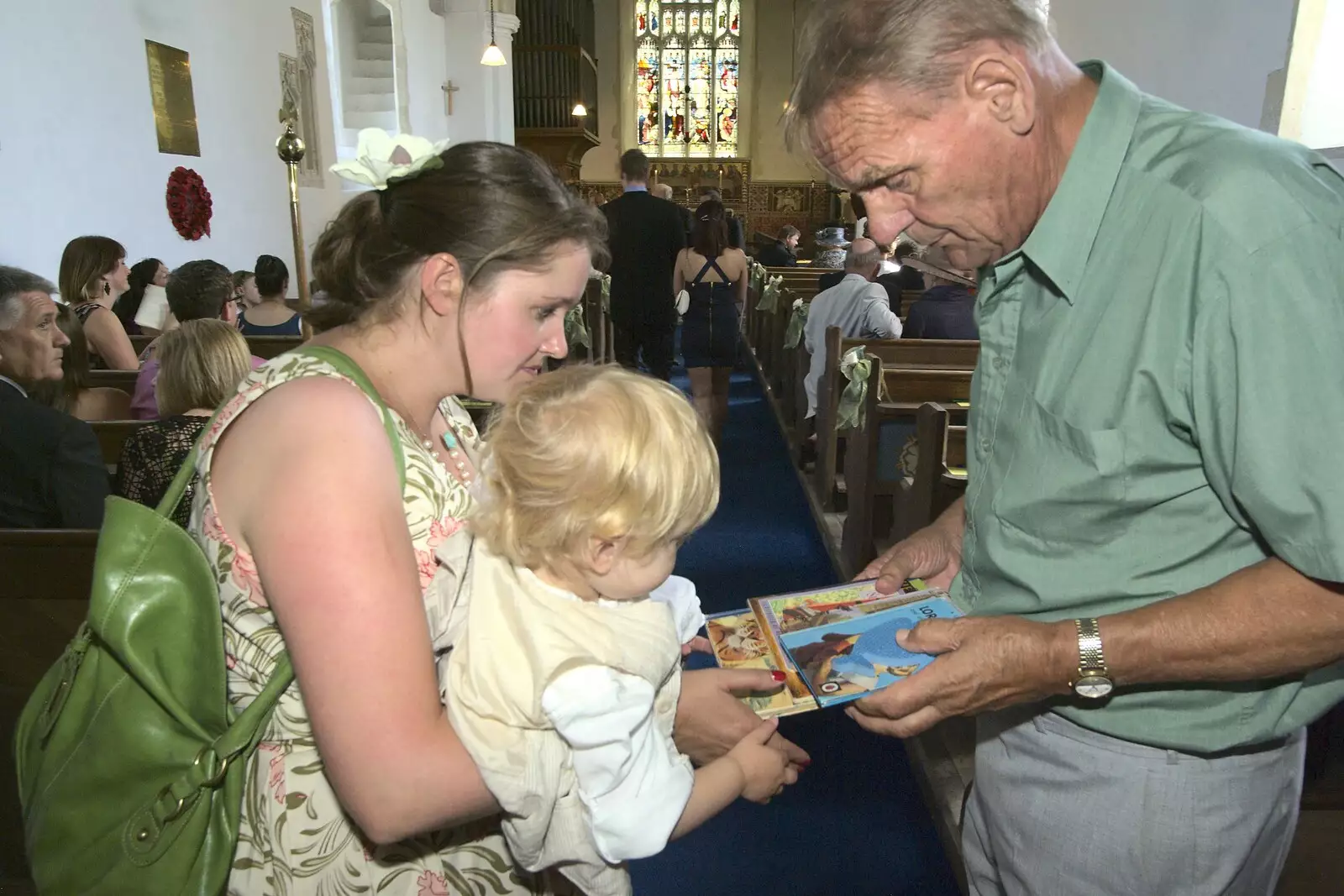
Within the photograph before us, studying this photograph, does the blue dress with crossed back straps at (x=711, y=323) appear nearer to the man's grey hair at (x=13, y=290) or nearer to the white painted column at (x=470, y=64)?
the man's grey hair at (x=13, y=290)

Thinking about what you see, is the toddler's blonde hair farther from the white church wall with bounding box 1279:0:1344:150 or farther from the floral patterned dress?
the white church wall with bounding box 1279:0:1344:150

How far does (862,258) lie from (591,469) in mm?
5029

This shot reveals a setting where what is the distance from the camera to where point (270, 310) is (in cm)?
500

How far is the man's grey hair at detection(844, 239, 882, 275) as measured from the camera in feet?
18.7

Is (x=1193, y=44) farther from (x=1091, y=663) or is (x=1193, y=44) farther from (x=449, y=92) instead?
(x=449, y=92)

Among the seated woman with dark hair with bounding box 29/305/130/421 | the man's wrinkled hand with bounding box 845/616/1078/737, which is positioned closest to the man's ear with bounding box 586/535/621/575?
the man's wrinkled hand with bounding box 845/616/1078/737

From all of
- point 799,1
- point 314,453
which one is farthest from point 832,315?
point 799,1

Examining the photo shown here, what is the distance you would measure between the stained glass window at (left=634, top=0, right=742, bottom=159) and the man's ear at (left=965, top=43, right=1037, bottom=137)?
17.7 meters

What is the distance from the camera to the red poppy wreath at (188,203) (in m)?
6.10

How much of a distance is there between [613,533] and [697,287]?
4.70 meters

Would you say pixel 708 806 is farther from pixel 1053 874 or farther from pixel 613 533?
pixel 1053 874

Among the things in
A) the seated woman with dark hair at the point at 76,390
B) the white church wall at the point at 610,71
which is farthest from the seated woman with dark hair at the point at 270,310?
the white church wall at the point at 610,71

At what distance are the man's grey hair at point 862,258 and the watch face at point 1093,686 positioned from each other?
480 centimetres

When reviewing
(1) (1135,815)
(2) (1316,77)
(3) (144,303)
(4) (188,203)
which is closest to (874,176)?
(1) (1135,815)
